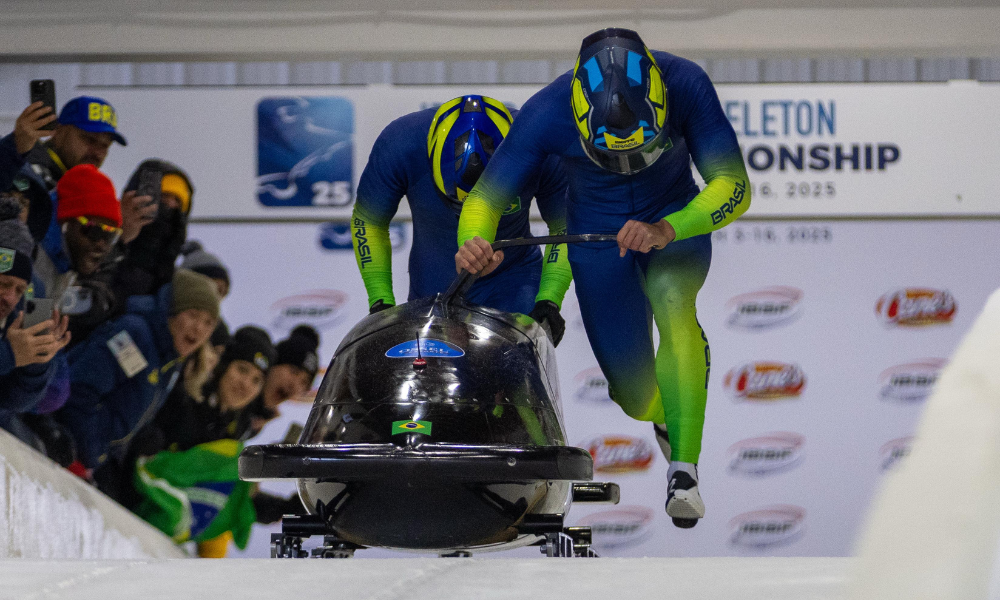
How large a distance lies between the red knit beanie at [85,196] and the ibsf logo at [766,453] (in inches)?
133

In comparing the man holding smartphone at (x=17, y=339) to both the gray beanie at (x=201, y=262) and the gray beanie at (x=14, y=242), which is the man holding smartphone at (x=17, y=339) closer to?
the gray beanie at (x=14, y=242)

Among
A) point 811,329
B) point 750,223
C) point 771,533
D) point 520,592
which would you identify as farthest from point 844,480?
point 520,592

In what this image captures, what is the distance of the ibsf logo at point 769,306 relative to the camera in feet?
17.1

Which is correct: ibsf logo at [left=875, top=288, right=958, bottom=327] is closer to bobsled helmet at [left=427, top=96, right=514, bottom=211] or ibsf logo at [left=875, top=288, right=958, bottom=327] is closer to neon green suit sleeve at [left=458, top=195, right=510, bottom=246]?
bobsled helmet at [left=427, top=96, right=514, bottom=211]

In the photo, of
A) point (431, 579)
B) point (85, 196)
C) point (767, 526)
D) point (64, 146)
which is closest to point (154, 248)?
point (85, 196)

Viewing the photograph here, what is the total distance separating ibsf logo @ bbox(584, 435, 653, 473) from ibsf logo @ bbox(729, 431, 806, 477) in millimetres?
453

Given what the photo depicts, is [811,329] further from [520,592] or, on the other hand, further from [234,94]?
[520,592]

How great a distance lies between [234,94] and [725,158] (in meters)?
3.30

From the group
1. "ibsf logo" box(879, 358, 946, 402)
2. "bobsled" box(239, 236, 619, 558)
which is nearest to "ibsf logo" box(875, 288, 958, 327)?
"ibsf logo" box(879, 358, 946, 402)

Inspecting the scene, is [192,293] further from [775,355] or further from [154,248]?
[775,355]

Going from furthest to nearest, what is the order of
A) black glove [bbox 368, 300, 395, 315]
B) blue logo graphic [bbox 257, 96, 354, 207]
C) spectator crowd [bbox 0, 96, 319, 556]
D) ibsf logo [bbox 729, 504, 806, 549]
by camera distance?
blue logo graphic [bbox 257, 96, 354, 207], ibsf logo [bbox 729, 504, 806, 549], spectator crowd [bbox 0, 96, 319, 556], black glove [bbox 368, 300, 395, 315]

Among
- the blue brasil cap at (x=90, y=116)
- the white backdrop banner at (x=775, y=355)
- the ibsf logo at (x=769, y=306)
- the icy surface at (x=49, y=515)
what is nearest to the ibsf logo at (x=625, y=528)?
the white backdrop banner at (x=775, y=355)

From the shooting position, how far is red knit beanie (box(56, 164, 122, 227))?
4.70 meters

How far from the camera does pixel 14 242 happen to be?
4.09m
